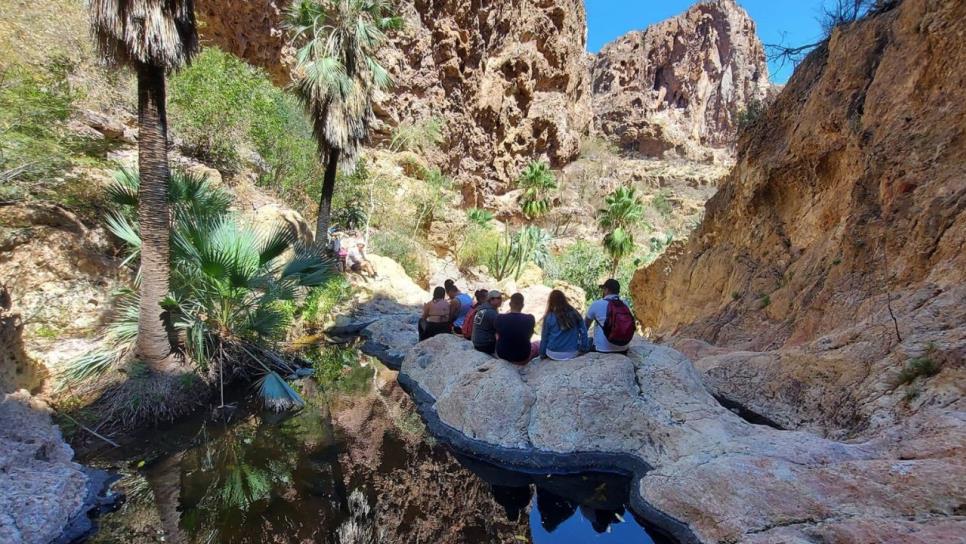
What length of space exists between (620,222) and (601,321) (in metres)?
28.1

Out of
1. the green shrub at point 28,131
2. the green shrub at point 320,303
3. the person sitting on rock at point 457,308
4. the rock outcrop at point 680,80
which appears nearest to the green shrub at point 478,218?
the green shrub at point 320,303

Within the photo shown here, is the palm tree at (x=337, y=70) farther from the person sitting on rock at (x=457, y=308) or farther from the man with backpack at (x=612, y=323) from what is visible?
the man with backpack at (x=612, y=323)

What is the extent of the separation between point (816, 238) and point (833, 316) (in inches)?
104

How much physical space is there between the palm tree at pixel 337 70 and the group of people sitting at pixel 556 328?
9191 mm

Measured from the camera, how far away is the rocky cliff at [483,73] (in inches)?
1272

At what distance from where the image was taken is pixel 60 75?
28.4ft

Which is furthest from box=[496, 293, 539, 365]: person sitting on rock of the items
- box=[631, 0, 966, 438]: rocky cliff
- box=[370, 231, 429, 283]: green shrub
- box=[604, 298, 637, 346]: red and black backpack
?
box=[370, 231, 429, 283]: green shrub

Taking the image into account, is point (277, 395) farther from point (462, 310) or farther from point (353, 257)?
point (353, 257)

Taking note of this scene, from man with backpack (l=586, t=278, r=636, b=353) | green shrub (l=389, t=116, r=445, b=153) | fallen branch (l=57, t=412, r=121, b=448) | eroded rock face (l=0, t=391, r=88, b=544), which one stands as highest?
green shrub (l=389, t=116, r=445, b=153)

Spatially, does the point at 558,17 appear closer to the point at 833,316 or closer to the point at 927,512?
the point at 833,316

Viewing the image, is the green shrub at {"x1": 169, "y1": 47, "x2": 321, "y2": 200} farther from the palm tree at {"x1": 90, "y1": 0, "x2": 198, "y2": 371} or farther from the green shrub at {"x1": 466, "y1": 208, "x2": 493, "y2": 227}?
the green shrub at {"x1": 466, "y1": 208, "x2": 493, "y2": 227}

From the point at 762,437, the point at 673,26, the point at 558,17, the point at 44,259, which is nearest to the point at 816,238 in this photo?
the point at 762,437

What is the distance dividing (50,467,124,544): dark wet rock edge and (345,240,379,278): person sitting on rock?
12.5 m

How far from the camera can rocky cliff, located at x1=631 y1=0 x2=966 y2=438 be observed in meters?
4.55
